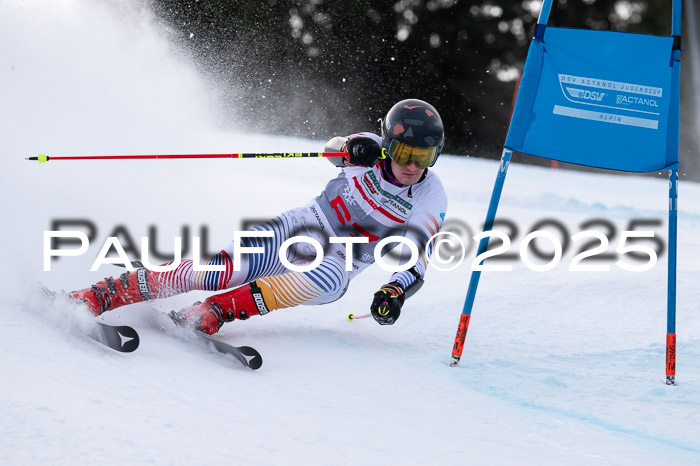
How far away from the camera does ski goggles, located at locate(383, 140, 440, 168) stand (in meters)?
2.98

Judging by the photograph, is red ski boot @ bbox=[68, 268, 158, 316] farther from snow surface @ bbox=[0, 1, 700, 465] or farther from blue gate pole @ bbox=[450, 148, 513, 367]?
blue gate pole @ bbox=[450, 148, 513, 367]

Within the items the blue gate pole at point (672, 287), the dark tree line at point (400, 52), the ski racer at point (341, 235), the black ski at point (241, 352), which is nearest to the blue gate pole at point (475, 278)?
the ski racer at point (341, 235)

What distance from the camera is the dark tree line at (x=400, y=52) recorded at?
57.0ft

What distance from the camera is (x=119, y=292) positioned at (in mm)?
2795

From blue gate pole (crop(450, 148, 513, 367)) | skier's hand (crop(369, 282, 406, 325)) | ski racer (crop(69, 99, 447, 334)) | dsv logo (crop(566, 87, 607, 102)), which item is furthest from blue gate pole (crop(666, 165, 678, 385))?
skier's hand (crop(369, 282, 406, 325))

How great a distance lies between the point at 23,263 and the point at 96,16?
16.8ft

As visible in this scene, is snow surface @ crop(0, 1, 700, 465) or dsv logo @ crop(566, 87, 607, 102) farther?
dsv logo @ crop(566, 87, 607, 102)

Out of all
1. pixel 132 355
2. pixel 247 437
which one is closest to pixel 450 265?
pixel 132 355

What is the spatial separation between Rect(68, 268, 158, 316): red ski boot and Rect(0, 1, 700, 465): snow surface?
0.24 ft

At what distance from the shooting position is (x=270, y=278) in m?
2.88

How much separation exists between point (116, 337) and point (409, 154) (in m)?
1.34

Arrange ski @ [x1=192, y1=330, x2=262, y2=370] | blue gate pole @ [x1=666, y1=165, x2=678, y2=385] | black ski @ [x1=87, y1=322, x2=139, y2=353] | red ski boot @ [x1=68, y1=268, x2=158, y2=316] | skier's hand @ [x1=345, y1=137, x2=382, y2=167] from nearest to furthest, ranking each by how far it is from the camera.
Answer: black ski @ [x1=87, y1=322, x2=139, y2=353] → ski @ [x1=192, y1=330, x2=262, y2=370] → red ski boot @ [x1=68, y1=268, x2=158, y2=316] → blue gate pole @ [x1=666, y1=165, x2=678, y2=385] → skier's hand @ [x1=345, y1=137, x2=382, y2=167]

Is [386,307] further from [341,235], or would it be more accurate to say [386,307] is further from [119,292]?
[119,292]

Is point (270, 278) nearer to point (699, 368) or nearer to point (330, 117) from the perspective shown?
point (699, 368)
